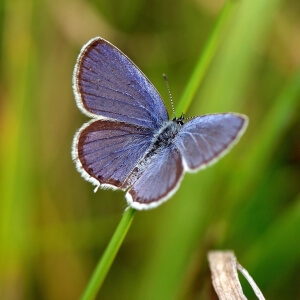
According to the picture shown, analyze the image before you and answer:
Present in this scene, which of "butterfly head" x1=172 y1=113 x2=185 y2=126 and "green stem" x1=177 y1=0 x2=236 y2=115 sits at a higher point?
"green stem" x1=177 y1=0 x2=236 y2=115

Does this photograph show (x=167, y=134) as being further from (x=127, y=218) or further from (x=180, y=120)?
(x=127, y=218)

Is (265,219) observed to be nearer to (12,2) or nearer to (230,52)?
(230,52)

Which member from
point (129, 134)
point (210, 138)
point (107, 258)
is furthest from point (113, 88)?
point (107, 258)

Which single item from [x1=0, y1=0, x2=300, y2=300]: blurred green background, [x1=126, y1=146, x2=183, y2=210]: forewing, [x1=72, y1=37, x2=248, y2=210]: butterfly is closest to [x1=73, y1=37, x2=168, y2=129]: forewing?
[x1=72, y1=37, x2=248, y2=210]: butterfly

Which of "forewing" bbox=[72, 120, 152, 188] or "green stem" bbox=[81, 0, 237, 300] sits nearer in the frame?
"green stem" bbox=[81, 0, 237, 300]

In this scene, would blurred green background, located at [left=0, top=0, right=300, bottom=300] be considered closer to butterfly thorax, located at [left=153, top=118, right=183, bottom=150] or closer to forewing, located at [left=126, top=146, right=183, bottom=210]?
butterfly thorax, located at [left=153, top=118, right=183, bottom=150]

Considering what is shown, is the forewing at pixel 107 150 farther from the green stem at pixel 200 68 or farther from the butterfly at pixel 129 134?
the green stem at pixel 200 68

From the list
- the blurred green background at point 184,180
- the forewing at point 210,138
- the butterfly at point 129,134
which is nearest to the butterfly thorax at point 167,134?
the butterfly at point 129,134
